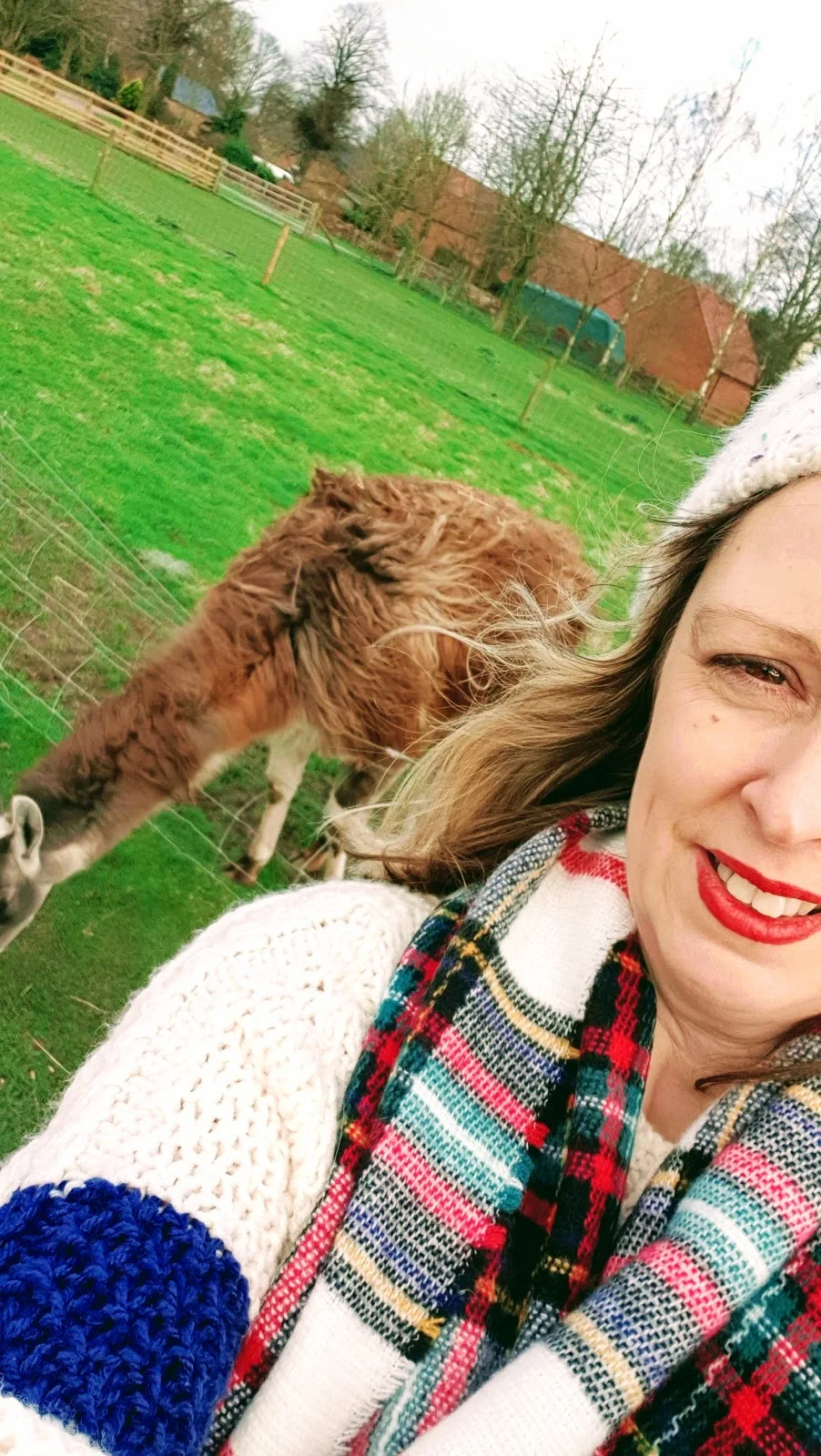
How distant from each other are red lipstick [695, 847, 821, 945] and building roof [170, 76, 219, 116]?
42924 millimetres

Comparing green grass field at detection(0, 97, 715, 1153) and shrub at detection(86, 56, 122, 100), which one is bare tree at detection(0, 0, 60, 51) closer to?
shrub at detection(86, 56, 122, 100)

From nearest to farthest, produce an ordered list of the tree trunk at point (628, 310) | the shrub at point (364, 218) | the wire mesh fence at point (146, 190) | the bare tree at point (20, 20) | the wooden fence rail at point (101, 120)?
1. the wire mesh fence at point (146, 190)
2. the wooden fence rail at point (101, 120)
3. the bare tree at point (20, 20)
4. the tree trunk at point (628, 310)
5. the shrub at point (364, 218)

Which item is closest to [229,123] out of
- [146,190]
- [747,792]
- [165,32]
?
[165,32]

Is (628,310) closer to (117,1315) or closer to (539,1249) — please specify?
(539,1249)

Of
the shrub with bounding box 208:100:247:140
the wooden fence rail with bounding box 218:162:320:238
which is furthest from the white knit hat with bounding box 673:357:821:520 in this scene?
the shrub with bounding box 208:100:247:140

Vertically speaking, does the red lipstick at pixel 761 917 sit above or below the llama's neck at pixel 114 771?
above

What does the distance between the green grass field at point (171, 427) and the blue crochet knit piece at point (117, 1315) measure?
5.18ft

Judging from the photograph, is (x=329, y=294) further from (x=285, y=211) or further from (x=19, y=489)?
(x=19, y=489)

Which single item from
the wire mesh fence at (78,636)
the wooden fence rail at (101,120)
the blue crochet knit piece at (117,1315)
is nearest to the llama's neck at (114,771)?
the wire mesh fence at (78,636)

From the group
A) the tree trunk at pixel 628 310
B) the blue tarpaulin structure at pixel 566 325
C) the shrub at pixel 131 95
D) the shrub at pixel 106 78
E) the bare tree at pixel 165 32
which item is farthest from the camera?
the bare tree at pixel 165 32

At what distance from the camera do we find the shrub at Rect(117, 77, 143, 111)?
101 feet

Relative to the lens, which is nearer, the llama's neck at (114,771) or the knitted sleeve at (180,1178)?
the knitted sleeve at (180,1178)

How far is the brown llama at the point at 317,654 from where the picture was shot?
3.02 metres

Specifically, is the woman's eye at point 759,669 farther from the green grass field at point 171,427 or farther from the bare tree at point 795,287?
the bare tree at point 795,287
